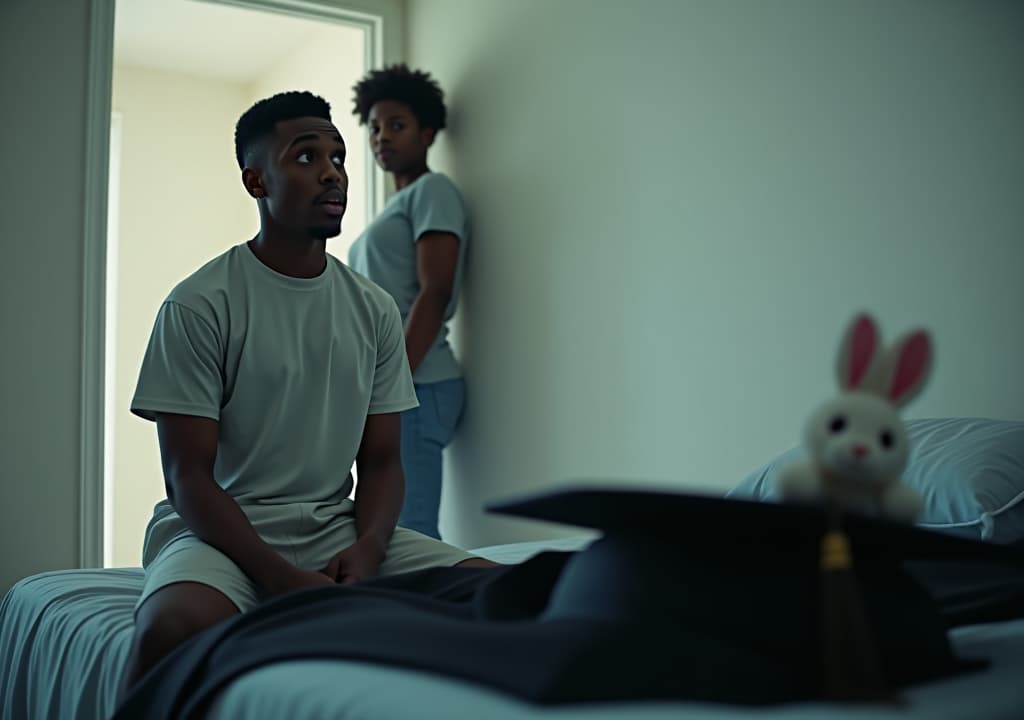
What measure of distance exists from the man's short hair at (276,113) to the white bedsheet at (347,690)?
0.73 metres

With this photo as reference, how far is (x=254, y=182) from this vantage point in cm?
162

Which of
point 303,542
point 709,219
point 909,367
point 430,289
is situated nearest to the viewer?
point 909,367

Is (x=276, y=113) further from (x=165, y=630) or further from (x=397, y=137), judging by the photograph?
(x=397, y=137)

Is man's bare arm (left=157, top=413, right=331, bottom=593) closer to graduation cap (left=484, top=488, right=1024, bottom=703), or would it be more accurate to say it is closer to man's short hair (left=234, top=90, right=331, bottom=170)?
man's short hair (left=234, top=90, right=331, bottom=170)

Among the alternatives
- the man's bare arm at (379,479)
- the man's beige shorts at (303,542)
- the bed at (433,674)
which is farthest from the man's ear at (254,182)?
the bed at (433,674)

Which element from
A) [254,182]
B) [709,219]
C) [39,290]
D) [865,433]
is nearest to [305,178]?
[254,182]

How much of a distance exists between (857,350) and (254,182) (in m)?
1.11

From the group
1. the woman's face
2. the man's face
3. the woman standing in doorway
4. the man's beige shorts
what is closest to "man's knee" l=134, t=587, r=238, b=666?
the man's beige shorts

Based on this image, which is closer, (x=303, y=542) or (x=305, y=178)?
(x=303, y=542)

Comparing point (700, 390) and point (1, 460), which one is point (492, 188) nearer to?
point (700, 390)

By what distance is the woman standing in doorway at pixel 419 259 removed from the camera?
9.18ft

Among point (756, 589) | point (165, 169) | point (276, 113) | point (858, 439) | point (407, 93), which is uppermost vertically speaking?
point (165, 169)

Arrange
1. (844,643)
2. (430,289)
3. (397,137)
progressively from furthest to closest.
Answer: (397,137)
(430,289)
(844,643)

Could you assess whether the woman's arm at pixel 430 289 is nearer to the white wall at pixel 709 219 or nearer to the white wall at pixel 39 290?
the white wall at pixel 709 219
